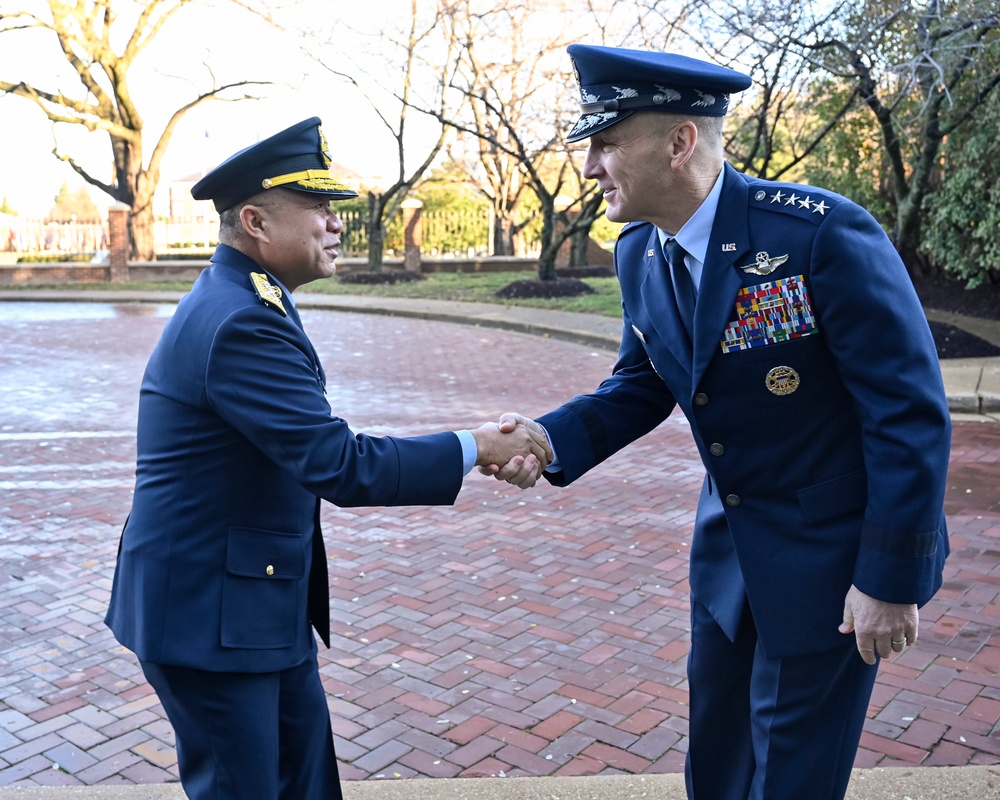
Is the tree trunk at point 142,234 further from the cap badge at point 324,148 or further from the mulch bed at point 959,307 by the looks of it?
the cap badge at point 324,148

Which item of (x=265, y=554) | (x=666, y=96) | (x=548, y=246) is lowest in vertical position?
(x=265, y=554)

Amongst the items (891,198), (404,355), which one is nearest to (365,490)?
(404,355)

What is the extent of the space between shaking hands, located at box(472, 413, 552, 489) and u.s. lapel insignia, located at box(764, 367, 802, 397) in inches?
32.9

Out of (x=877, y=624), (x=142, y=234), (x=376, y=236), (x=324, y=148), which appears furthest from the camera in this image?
(x=142, y=234)

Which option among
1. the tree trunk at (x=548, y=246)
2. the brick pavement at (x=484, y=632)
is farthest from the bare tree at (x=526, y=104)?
the brick pavement at (x=484, y=632)

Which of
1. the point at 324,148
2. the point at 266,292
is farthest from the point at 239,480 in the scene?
the point at 324,148

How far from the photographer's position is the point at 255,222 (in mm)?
2525

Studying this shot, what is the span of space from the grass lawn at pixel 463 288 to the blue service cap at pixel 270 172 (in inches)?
542

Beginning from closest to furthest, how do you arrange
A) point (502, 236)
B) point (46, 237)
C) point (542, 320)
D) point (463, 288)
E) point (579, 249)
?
point (542, 320) < point (463, 288) < point (579, 249) < point (502, 236) < point (46, 237)

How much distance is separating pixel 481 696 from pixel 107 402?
7.04 metres

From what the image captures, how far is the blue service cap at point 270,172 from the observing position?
8.07 ft

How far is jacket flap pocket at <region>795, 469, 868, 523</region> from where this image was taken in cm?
233

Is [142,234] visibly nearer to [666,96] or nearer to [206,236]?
[206,236]

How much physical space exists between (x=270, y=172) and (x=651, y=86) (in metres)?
0.90
